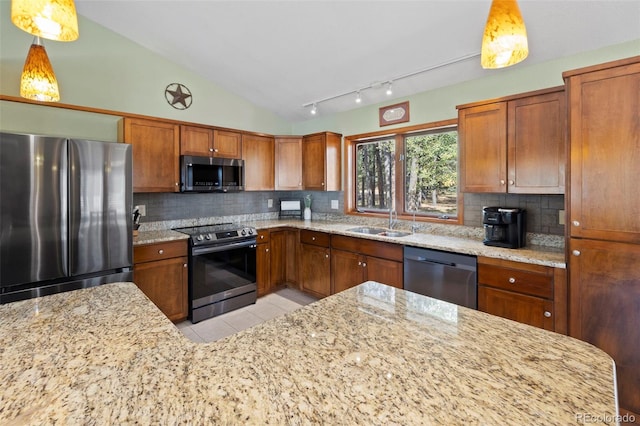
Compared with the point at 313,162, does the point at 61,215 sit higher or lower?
lower

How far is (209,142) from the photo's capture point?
3635 millimetres

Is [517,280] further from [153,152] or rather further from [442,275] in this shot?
[153,152]

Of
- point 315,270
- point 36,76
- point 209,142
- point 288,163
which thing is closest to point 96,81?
point 209,142

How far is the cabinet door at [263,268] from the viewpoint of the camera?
381 centimetres

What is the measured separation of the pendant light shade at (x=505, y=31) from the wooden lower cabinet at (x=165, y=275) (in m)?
3.07

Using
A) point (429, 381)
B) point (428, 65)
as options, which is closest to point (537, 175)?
point (428, 65)

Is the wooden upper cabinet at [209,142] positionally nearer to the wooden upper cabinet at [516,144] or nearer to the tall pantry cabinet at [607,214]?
the wooden upper cabinet at [516,144]

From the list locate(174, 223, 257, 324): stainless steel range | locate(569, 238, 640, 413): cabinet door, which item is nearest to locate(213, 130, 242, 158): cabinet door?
locate(174, 223, 257, 324): stainless steel range

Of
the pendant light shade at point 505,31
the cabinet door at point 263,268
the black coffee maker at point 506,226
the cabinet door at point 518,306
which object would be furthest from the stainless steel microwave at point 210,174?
the pendant light shade at point 505,31

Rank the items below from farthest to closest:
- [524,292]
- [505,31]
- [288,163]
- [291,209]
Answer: [291,209] < [288,163] < [524,292] < [505,31]

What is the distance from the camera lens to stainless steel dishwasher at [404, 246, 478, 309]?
2.47 m

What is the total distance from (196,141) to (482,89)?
312 centimetres

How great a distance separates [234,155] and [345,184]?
1568mm

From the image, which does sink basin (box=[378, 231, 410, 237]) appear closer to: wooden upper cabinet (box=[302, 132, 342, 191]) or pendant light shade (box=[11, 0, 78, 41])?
wooden upper cabinet (box=[302, 132, 342, 191])
